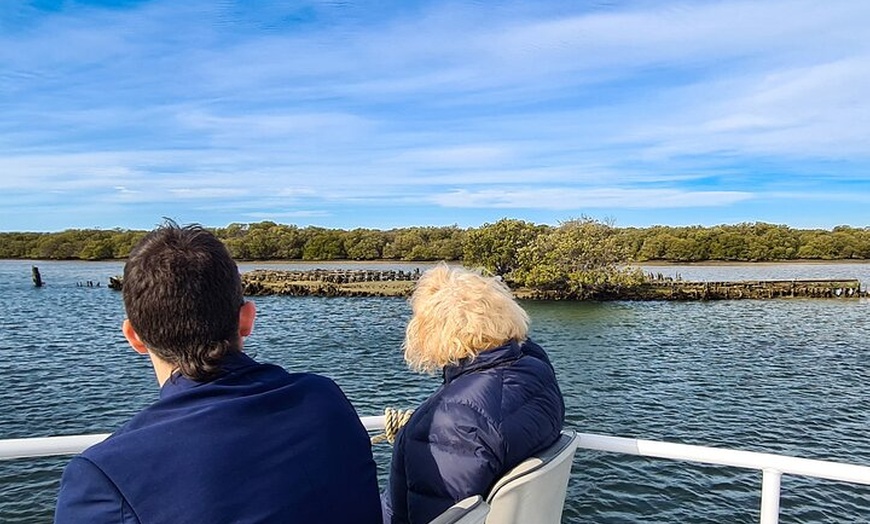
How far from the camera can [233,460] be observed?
3.71 ft

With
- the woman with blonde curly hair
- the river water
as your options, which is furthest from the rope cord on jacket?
the river water

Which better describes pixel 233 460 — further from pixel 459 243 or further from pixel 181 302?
pixel 459 243

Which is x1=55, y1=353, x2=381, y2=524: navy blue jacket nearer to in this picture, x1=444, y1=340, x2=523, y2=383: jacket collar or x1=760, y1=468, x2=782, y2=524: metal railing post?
x1=444, y1=340, x2=523, y2=383: jacket collar

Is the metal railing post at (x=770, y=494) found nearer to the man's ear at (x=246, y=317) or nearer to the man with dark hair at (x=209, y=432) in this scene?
the man with dark hair at (x=209, y=432)

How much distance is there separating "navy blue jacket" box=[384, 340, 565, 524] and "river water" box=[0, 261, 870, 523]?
10.5m

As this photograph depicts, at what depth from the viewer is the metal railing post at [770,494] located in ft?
7.15

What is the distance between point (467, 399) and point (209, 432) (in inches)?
32.7

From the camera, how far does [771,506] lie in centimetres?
222

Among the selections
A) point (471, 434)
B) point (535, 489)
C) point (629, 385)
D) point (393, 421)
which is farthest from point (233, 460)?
point (629, 385)

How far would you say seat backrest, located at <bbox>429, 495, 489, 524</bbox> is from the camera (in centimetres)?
129

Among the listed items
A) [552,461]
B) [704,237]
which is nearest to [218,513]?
[552,461]

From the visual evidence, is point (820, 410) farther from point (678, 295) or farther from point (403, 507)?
point (678, 295)

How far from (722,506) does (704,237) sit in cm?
9832

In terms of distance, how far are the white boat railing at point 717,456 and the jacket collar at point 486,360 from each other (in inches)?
23.1
